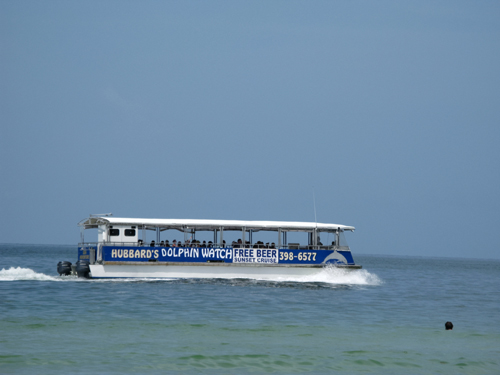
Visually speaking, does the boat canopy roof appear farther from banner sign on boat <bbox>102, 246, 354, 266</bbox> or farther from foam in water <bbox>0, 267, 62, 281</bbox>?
foam in water <bbox>0, 267, 62, 281</bbox>

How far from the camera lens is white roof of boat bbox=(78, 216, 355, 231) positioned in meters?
32.6

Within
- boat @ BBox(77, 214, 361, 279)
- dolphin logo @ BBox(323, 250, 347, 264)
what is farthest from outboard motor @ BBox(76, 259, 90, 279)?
dolphin logo @ BBox(323, 250, 347, 264)

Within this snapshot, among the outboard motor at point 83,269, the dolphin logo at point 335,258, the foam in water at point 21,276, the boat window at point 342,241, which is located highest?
the boat window at point 342,241

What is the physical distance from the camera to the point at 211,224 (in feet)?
108

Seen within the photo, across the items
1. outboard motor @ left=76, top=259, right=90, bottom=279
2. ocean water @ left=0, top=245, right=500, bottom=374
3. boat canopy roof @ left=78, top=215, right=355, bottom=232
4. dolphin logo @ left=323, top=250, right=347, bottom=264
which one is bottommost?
ocean water @ left=0, top=245, right=500, bottom=374

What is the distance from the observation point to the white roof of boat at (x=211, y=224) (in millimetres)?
32625

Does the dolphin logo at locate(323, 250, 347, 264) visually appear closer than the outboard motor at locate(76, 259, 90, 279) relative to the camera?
No

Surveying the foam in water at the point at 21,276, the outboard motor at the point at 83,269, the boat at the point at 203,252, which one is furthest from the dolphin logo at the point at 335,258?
the foam in water at the point at 21,276

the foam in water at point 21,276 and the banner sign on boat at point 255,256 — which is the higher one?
the banner sign on boat at point 255,256

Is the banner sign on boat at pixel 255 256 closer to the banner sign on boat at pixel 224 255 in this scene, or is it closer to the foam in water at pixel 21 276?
the banner sign on boat at pixel 224 255

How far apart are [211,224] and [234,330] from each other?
13.3m

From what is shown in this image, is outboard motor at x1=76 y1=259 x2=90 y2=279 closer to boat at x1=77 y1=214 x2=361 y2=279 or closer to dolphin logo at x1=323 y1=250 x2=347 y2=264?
boat at x1=77 y1=214 x2=361 y2=279

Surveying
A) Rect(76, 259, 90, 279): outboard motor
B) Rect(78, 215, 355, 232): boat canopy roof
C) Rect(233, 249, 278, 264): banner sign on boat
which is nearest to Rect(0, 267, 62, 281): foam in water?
Rect(76, 259, 90, 279): outboard motor

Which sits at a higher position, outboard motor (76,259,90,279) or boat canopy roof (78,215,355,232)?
boat canopy roof (78,215,355,232)
